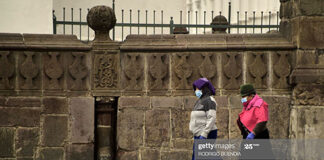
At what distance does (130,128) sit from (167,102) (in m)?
0.70

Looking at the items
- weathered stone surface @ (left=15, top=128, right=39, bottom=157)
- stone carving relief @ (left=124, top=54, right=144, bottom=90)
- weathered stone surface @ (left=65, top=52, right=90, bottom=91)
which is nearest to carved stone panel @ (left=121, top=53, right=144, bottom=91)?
stone carving relief @ (left=124, top=54, right=144, bottom=90)

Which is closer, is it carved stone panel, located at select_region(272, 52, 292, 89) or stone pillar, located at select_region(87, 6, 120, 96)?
stone pillar, located at select_region(87, 6, 120, 96)

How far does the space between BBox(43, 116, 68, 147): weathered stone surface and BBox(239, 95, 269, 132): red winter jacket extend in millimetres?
3087

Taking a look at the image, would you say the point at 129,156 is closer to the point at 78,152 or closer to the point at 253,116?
the point at 78,152

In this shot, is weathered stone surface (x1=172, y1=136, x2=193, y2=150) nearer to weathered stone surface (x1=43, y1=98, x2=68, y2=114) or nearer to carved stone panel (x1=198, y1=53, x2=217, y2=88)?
carved stone panel (x1=198, y1=53, x2=217, y2=88)

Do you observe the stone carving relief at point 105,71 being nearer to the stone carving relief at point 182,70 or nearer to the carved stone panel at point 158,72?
the carved stone panel at point 158,72

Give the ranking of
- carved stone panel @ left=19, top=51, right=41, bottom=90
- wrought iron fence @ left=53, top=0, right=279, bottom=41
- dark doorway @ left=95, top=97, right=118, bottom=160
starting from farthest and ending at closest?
wrought iron fence @ left=53, top=0, right=279, bottom=41 → dark doorway @ left=95, top=97, right=118, bottom=160 → carved stone panel @ left=19, top=51, right=41, bottom=90

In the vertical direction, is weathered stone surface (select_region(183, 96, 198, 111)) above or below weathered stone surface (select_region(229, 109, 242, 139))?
above

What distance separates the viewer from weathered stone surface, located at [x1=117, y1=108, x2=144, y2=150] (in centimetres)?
1151

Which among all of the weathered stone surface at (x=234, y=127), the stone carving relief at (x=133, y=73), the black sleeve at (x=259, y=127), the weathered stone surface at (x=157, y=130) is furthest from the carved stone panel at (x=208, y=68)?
the black sleeve at (x=259, y=127)

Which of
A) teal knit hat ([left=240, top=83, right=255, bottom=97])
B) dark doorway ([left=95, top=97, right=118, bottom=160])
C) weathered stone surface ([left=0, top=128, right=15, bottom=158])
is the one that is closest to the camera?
teal knit hat ([left=240, top=83, right=255, bottom=97])

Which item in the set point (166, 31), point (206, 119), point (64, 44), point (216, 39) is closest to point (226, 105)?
point (216, 39)

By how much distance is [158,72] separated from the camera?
1154 centimetres

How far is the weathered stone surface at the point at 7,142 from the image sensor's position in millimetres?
11344
